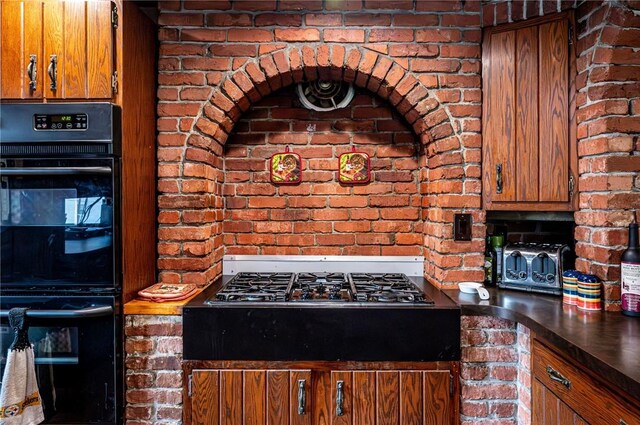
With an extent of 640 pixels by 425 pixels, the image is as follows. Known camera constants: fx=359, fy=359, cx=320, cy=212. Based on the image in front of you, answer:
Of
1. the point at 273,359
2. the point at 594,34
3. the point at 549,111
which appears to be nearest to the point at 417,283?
the point at 273,359

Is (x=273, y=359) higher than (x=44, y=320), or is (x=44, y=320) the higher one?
(x=44, y=320)

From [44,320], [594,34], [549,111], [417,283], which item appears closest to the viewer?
[44,320]

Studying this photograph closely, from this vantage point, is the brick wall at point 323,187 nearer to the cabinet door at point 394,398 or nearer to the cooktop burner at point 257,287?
the cooktop burner at point 257,287

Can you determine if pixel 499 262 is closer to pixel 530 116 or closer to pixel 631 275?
pixel 631 275

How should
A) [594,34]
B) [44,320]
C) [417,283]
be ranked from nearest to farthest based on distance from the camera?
[44,320] → [594,34] → [417,283]

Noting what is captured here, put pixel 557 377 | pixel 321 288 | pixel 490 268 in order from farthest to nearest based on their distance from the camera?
1. pixel 490 268
2. pixel 321 288
3. pixel 557 377

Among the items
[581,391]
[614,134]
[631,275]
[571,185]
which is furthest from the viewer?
[571,185]

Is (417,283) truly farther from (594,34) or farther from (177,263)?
(594,34)

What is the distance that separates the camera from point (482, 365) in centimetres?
175

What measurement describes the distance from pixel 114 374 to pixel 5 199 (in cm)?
92

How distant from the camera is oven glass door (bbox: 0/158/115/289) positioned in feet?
5.26

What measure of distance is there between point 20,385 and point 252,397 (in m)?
0.95

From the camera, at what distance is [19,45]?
65.0 inches

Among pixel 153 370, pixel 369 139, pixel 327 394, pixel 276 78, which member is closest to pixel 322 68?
pixel 276 78
